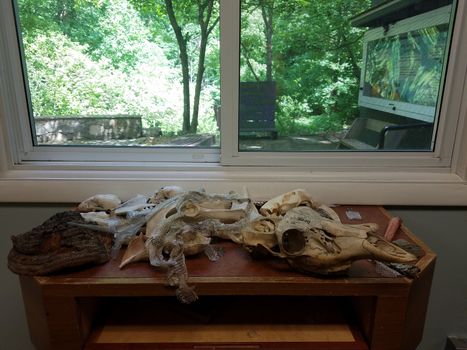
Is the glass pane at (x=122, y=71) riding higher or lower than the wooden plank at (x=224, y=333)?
higher

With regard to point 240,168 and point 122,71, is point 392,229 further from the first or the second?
point 122,71

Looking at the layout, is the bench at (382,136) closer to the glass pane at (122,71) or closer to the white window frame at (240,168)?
the white window frame at (240,168)

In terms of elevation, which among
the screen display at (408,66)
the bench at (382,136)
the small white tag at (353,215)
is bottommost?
the small white tag at (353,215)

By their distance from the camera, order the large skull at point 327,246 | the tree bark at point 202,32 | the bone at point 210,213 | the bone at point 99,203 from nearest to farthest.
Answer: the large skull at point 327,246 < the bone at point 210,213 < the bone at point 99,203 < the tree bark at point 202,32

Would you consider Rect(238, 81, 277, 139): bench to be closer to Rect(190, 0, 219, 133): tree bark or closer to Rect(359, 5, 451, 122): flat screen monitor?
Rect(190, 0, 219, 133): tree bark

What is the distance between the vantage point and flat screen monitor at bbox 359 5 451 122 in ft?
3.22

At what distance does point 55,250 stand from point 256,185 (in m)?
0.54

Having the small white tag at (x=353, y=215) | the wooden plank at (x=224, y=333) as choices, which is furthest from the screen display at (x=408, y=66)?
the wooden plank at (x=224, y=333)

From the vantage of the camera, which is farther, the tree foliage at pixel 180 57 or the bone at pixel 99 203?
the tree foliage at pixel 180 57

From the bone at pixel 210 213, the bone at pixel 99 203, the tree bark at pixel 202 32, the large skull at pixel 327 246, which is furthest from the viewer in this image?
the tree bark at pixel 202 32

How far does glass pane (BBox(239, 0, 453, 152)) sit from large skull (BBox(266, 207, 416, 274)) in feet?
1.48

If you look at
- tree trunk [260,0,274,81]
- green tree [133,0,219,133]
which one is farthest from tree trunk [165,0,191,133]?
tree trunk [260,0,274,81]

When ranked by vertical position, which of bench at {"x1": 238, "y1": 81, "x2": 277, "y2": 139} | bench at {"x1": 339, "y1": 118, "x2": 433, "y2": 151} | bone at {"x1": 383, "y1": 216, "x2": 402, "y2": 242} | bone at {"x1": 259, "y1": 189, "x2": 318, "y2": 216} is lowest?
bone at {"x1": 383, "y1": 216, "x2": 402, "y2": 242}

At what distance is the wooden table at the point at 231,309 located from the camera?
1.99 feet
